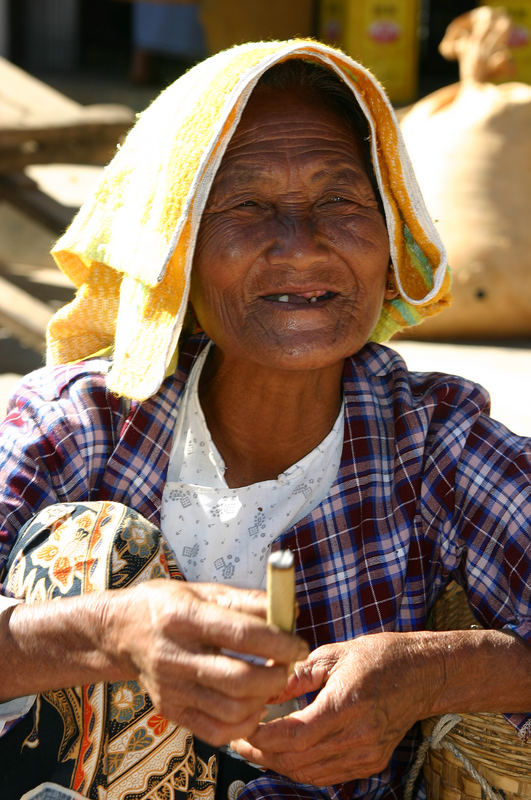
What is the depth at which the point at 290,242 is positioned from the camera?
1.78 m

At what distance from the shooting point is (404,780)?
191 cm

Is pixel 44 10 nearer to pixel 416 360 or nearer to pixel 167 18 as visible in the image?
pixel 167 18

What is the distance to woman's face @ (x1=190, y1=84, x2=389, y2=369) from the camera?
1787 mm

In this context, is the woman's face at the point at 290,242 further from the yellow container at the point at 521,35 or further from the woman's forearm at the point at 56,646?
the yellow container at the point at 521,35

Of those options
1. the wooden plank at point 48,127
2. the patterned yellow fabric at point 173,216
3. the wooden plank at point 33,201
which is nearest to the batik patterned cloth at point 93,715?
the patterned yellow fabric at point 173,216

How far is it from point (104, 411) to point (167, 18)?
26.7 ft

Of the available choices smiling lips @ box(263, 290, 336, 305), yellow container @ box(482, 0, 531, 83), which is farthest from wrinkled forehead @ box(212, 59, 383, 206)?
yellow container @ box(482, 0, 531, 83)

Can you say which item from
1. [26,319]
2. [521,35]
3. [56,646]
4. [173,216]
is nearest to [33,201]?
[26,319]

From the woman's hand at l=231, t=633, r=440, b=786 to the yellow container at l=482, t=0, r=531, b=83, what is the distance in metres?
6.94

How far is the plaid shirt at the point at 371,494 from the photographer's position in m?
1.81

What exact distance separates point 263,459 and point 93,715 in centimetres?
60

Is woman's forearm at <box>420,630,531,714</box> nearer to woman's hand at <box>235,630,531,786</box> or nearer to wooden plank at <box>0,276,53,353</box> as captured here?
woman's hand at <box>235,630,531,786</box>

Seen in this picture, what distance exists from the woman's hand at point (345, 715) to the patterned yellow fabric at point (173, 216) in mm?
548

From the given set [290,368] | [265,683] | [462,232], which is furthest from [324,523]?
[462,232]
